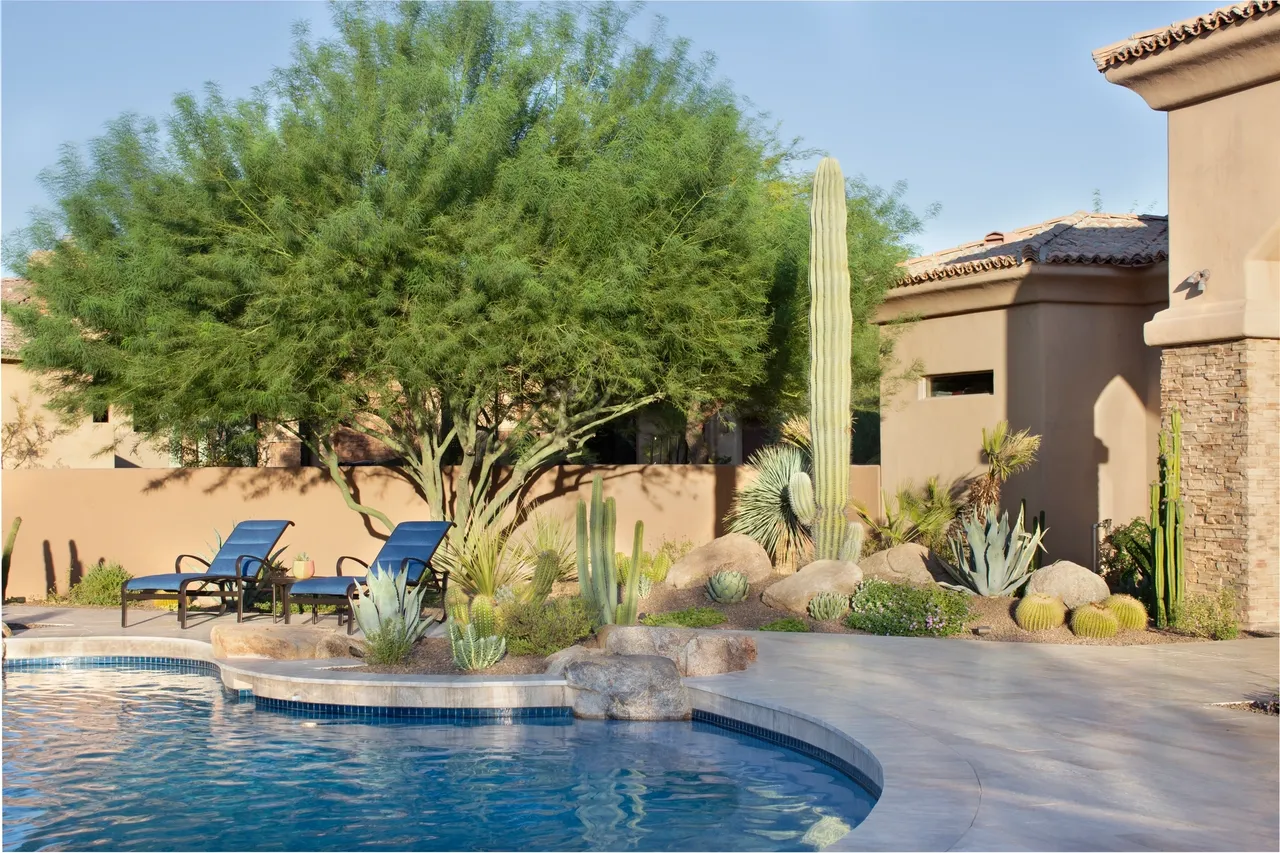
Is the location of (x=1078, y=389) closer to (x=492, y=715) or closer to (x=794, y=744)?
(x=794, y=744)

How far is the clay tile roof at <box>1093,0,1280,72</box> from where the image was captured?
11.8 meters

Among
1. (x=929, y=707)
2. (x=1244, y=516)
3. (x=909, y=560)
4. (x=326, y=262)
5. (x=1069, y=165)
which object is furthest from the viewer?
(x=1069, y=165)

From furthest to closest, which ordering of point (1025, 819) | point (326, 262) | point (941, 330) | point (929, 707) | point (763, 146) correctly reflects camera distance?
point (941, 330), point (763, 146), point (326, 262), point (929, 707), point (1025, 819)

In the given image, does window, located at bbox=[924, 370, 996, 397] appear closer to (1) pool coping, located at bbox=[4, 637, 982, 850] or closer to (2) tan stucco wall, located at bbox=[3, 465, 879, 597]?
(2) tan stucco wall, located at bbox=[3, 465, 879, 597]

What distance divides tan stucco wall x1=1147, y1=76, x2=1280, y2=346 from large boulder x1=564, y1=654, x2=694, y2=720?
22.9ft

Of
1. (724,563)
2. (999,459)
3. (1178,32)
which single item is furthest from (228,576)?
(1178,32)

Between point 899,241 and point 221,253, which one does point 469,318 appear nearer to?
point 221,253

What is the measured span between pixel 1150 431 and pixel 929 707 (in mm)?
9871

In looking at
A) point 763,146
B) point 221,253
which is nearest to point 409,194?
point 221,253

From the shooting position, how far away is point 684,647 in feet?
32.3

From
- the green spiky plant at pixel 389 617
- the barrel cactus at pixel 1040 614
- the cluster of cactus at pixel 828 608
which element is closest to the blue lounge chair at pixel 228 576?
the green spiky plant at pixel 389 617

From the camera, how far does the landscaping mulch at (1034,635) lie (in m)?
11.8

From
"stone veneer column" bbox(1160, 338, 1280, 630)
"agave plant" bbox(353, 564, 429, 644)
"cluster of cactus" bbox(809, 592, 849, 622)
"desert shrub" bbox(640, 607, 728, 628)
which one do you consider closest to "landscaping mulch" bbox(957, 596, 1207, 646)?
"stone veneer column" bbox(1160, 338, 1280, 630)

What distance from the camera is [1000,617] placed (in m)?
12.9
